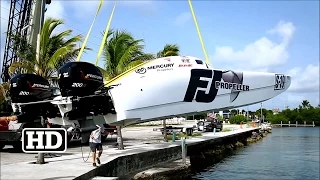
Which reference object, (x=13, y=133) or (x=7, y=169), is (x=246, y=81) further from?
(x=13, y=133)

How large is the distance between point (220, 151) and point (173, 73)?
77.8ft

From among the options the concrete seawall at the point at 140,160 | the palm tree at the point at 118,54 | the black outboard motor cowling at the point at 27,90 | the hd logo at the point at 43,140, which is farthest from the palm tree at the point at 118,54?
the hd logo at the point at 43,140

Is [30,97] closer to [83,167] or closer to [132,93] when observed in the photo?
[83,167]

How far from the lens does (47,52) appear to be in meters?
16.8

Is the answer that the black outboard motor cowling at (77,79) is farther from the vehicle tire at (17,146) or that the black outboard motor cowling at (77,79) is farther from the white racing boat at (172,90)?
the vehicle tire at (17,146)

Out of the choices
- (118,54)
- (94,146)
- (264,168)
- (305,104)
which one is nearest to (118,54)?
(118,54)

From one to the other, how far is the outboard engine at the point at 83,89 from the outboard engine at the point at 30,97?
1.31 metres

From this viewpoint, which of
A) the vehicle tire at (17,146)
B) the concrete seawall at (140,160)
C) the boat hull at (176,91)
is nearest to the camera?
the boat hull at (176,91)

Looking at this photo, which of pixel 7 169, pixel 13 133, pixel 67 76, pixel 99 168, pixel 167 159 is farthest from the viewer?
pixel 167 159

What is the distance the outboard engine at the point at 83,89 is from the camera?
10.6 m

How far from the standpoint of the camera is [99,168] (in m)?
12.5

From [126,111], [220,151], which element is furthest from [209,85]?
[220,151]

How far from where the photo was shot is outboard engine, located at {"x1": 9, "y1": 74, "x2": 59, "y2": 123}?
12.4 metres

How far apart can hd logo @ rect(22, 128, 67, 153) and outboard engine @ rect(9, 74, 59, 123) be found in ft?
18.9
